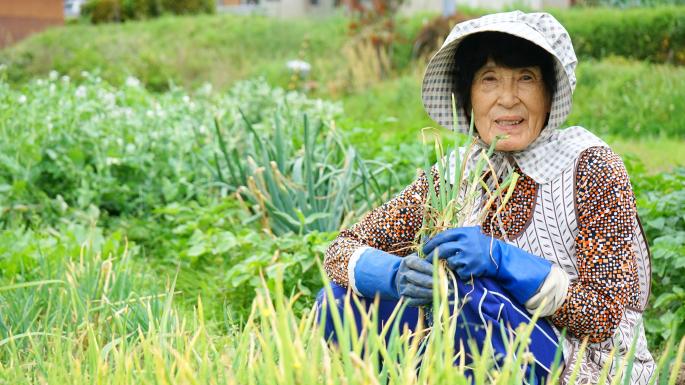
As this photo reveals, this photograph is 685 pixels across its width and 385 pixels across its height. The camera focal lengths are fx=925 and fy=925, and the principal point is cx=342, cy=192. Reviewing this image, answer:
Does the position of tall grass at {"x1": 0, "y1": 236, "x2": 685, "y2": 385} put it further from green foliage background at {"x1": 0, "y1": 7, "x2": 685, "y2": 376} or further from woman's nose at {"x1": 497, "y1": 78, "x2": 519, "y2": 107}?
woman's nose at {"x1": 497, "y1": 78, "x2": 519, "y2": 107}

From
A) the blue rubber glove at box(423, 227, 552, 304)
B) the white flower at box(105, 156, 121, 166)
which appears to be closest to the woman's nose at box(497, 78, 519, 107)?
the blue rubber glove at box(423, 227, 552, 304)

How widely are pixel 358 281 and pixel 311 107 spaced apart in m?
4.33

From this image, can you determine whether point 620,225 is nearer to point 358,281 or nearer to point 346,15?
point 358,281

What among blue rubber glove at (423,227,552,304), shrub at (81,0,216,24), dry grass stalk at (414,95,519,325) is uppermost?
dry grass stalk at (414,95,519,325)

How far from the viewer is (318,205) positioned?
168 inches

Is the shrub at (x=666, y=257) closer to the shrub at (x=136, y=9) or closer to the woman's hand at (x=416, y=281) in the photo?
the woman's hand at (x=416, y=281)

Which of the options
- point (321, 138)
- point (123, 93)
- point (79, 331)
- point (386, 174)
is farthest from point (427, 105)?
point (123, 93)

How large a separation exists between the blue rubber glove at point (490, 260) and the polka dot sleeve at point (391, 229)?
1.24ft

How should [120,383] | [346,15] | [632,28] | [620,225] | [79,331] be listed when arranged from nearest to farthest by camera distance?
[120,383] < [620,225] < [79,331] < [632,28] < [346,15]

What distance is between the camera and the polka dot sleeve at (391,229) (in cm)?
252

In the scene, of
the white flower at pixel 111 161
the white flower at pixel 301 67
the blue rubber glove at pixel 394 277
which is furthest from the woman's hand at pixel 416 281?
the white flower at pixel 301 67

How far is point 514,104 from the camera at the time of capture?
243 cm

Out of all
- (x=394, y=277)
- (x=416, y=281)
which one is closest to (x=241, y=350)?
(x=416, y=281)

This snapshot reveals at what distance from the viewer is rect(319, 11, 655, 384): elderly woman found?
2.12 m
